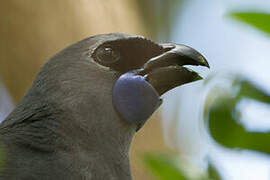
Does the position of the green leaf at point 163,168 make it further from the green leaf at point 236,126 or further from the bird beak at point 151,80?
the bird beak at point 151,80

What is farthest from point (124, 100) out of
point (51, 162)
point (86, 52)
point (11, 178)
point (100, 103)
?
point (11, 178)

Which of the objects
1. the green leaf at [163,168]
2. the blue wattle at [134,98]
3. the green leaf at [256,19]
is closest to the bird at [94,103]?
the blue wattle at [134,98]

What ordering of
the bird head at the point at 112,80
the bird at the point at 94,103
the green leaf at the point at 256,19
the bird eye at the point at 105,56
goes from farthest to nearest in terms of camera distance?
1. the bird eye at the point at 105,56
2. the bird head at the point at 112,80
3. the bird at the point at 94,103
4. the green leaf at the point at 256,19

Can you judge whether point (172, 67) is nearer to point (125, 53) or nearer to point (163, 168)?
point (125, 53)

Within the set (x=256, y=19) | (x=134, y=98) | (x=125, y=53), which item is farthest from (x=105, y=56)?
(x=256, y=19)

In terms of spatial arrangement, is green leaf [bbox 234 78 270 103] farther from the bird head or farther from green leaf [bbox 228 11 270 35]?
the bird head

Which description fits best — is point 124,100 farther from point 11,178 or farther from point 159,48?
point 11,178
